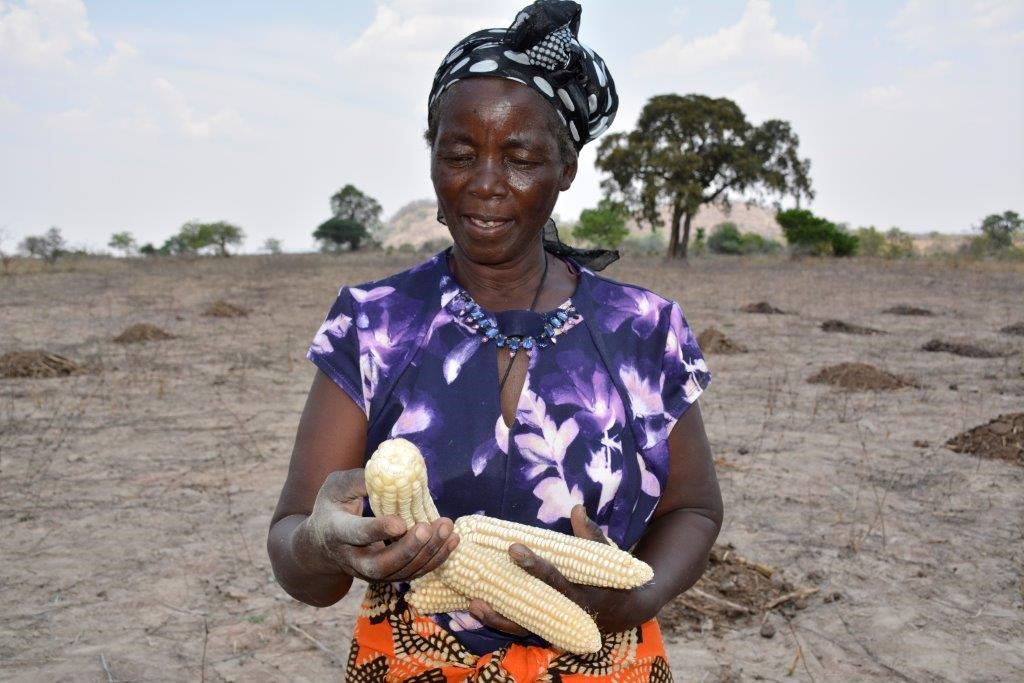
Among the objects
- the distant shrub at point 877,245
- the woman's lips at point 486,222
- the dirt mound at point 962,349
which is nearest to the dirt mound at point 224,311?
the dirt mound at point 962,349

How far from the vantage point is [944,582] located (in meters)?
4.48

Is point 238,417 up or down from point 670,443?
down

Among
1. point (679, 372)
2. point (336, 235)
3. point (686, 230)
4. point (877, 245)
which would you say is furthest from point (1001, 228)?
point (679, 372)

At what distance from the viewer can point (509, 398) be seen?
1.86 m

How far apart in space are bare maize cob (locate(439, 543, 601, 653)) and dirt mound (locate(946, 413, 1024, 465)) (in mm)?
5997

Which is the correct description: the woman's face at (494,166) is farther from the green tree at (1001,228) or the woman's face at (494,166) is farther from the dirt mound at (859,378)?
the green tree at (1001,228)

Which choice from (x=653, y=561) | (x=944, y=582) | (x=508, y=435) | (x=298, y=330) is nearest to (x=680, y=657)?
(x=944, y=582)

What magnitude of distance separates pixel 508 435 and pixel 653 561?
443 mm

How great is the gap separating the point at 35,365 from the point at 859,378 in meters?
9.35

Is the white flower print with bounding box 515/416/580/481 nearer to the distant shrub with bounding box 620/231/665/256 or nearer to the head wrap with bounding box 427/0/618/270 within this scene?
the head wrap with bounding box 427/0/618/270

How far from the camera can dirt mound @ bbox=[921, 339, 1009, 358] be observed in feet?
36.5

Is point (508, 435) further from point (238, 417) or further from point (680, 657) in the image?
point (238, 417)

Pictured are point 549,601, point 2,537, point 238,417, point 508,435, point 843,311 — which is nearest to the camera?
point 549,601

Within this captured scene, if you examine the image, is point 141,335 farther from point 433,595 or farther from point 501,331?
point 433,595
